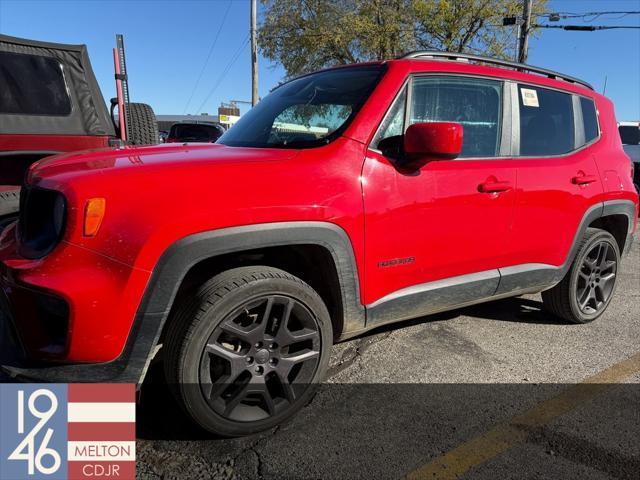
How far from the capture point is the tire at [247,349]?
2121mm

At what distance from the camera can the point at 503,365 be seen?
10.3 feet

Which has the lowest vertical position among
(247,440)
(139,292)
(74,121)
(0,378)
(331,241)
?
(247,440)

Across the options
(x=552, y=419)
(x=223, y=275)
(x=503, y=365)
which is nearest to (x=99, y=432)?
(x=223, y=275)

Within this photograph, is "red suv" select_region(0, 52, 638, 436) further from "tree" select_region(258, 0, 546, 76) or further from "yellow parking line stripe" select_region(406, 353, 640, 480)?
"tree" select_region(258, 0, 546, 76)

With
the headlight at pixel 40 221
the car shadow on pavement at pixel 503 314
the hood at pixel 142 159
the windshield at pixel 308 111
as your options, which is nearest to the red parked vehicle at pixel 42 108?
the windshield at pixel 308 111

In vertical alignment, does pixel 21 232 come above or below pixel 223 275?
above

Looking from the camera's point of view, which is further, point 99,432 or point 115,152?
point 115,152

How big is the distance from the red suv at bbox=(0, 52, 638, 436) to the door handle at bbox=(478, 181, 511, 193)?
1 cm

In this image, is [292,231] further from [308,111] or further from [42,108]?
[42,108]

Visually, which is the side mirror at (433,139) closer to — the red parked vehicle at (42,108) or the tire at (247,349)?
the tire at (247,349)

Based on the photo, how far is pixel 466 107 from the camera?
3.01 metres

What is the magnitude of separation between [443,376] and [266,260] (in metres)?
1.37

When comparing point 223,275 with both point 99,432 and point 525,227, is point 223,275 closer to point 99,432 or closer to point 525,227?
point 99,432

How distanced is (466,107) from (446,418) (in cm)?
185
